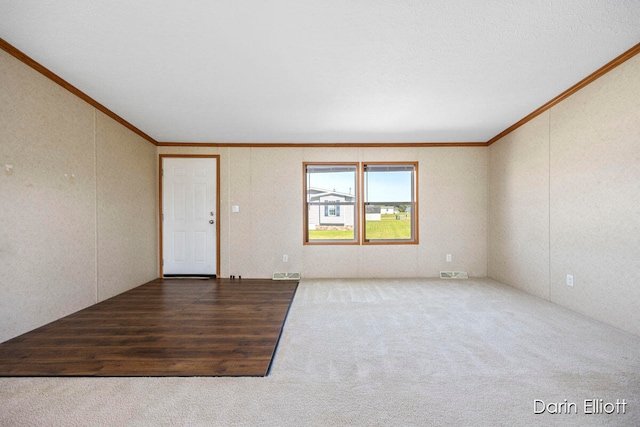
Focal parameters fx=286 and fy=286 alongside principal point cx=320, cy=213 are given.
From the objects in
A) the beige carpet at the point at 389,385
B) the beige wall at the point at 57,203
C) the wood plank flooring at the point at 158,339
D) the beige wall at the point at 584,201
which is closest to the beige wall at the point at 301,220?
the beige wall at the point at 584,201

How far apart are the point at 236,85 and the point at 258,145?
2.22 metres

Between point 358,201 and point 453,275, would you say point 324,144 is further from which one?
point 453,275

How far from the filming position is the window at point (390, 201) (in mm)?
5332

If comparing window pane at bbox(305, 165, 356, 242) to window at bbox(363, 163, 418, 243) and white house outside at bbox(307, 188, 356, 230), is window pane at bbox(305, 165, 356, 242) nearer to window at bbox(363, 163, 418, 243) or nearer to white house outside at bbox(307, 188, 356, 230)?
white house outside at bbox(307, 188, 356, 230)

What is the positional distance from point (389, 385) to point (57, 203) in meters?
3.66

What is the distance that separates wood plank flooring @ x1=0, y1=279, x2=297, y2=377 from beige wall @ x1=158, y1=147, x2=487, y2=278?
1.33 m

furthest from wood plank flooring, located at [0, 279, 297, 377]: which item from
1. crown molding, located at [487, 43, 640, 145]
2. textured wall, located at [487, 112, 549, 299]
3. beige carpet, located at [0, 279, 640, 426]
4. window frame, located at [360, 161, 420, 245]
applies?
crown molding, located at [487, 43, 640, 145]

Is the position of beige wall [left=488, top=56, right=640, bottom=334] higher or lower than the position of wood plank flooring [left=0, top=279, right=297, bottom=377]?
higher

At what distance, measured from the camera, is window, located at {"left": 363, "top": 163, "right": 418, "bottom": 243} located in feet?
17.5

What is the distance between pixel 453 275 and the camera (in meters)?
5.12

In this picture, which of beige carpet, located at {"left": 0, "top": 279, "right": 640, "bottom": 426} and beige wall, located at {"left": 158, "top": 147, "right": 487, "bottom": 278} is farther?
beige wall, located at {"left": 158, "top": 147, "right": 487, "bottom": 278}

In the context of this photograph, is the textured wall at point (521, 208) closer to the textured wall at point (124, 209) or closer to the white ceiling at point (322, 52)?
the white ceiling at point (322, 52)

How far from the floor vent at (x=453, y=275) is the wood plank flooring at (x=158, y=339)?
114 inches

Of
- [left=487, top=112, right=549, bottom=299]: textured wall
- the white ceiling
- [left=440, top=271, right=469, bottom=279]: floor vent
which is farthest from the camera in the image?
[left=440, top=271, right=469, bottom=279]: floor vent
